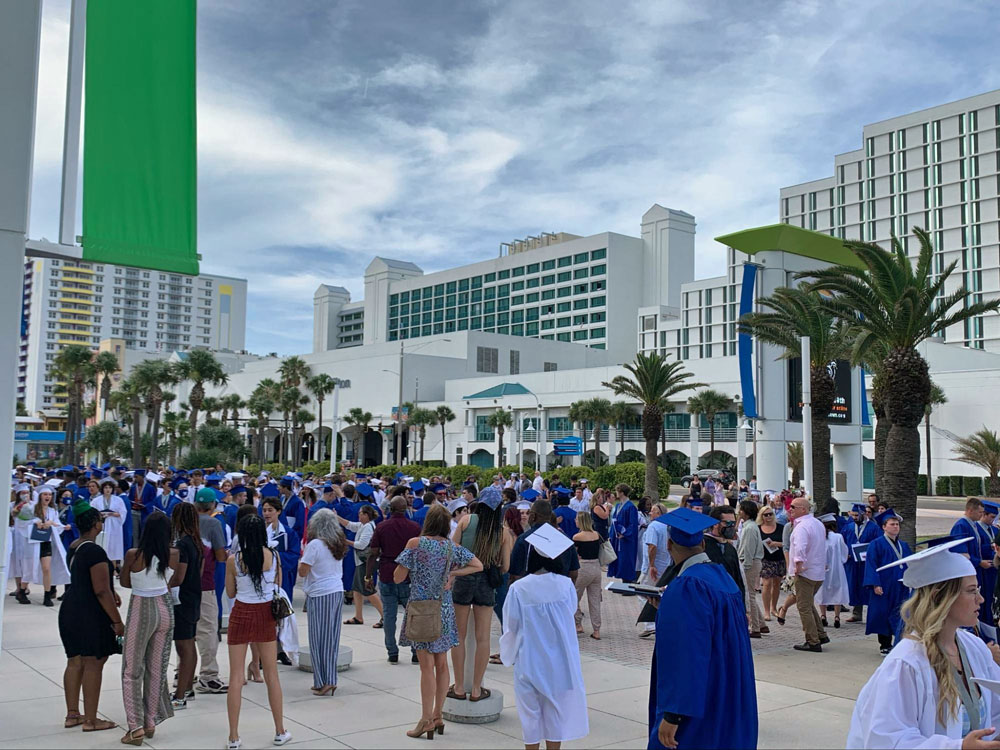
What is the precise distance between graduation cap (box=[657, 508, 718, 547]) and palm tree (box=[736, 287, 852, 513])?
70.9ft

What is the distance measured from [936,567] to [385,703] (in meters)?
5.69

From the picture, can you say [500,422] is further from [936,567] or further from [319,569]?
[936,567]

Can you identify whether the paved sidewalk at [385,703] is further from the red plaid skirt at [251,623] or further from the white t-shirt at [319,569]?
the white t-shirt at [319,569]

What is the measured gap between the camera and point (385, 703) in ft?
25.0

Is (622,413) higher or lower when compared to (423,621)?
higher

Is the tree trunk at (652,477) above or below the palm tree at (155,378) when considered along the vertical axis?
below

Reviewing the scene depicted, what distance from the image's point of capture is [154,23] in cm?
525

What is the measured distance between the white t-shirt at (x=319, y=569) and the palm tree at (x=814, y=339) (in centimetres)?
1986

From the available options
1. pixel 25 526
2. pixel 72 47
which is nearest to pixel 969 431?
pixel 25 526

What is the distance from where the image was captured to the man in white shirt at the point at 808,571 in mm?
10438

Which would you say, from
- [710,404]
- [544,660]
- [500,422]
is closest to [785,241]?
[544,660]

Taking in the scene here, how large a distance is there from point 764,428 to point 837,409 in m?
3.89

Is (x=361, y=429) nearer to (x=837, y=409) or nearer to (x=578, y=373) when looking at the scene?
(x=578, y=373)

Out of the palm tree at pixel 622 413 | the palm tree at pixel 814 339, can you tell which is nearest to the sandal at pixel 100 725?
the palm tree at pixel 814 339
